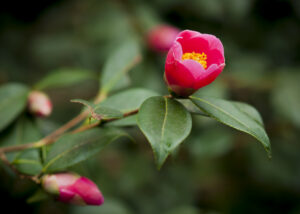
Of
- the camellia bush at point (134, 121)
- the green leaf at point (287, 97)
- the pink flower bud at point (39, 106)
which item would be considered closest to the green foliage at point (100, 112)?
the camellia bush at point (134, 121)

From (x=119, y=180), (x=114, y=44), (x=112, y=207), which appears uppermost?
(x=114, y=44)

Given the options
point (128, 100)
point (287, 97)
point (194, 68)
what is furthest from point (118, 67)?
point (287, 97)

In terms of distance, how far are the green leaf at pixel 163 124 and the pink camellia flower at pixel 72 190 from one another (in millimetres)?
251

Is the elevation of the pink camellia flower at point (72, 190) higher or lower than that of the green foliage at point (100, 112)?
lower

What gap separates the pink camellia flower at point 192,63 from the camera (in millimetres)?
703

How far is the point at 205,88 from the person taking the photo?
5.90 feet

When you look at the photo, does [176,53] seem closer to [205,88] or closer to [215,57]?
[215,57]

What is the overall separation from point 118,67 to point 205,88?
0.68m

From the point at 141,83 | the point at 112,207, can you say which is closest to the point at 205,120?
the point at 141,83

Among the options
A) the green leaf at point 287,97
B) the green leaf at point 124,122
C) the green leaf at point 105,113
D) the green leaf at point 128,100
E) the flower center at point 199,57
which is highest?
the flower center at point 199,57

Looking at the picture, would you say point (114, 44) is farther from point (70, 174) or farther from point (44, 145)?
point (70, 174)

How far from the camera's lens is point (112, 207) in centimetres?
152

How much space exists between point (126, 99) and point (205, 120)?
2.83 ft

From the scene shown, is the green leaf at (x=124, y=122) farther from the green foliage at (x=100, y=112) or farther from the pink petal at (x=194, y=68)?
the pink petal at (x=194, y=68)
